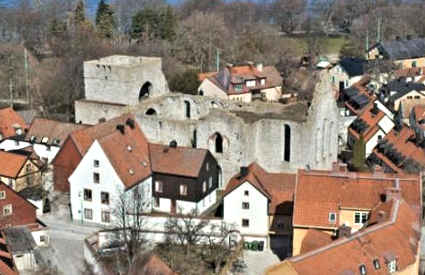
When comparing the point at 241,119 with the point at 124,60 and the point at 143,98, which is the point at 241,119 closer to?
the point at 143,98

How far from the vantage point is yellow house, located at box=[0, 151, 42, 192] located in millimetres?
51312

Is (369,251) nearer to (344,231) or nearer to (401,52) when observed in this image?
(344,231)

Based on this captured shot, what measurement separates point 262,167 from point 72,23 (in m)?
54.5

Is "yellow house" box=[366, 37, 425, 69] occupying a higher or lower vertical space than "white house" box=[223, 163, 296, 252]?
higher

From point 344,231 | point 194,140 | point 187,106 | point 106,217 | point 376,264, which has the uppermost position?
point 187,106

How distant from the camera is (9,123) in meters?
62.1

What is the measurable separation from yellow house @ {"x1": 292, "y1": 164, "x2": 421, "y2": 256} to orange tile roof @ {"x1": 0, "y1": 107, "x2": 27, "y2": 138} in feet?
94.3

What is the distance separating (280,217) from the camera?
45.2m

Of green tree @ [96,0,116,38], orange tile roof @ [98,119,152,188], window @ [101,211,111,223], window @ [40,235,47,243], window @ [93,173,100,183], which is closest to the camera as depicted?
window @ [40,235,47,243]

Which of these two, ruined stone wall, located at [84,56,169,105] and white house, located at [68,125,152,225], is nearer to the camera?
white house, located at [68,125,152,225]

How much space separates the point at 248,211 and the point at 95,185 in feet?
32.1

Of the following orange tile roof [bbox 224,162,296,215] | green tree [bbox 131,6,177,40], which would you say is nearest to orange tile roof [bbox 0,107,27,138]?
orange tile roof [bbox 224,162,296,215]

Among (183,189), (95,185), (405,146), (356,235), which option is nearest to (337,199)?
(356,235)

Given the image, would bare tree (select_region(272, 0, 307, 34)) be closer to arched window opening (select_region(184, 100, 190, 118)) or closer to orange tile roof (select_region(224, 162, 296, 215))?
arched window opening (select_region(184, 100, 190, 118))
